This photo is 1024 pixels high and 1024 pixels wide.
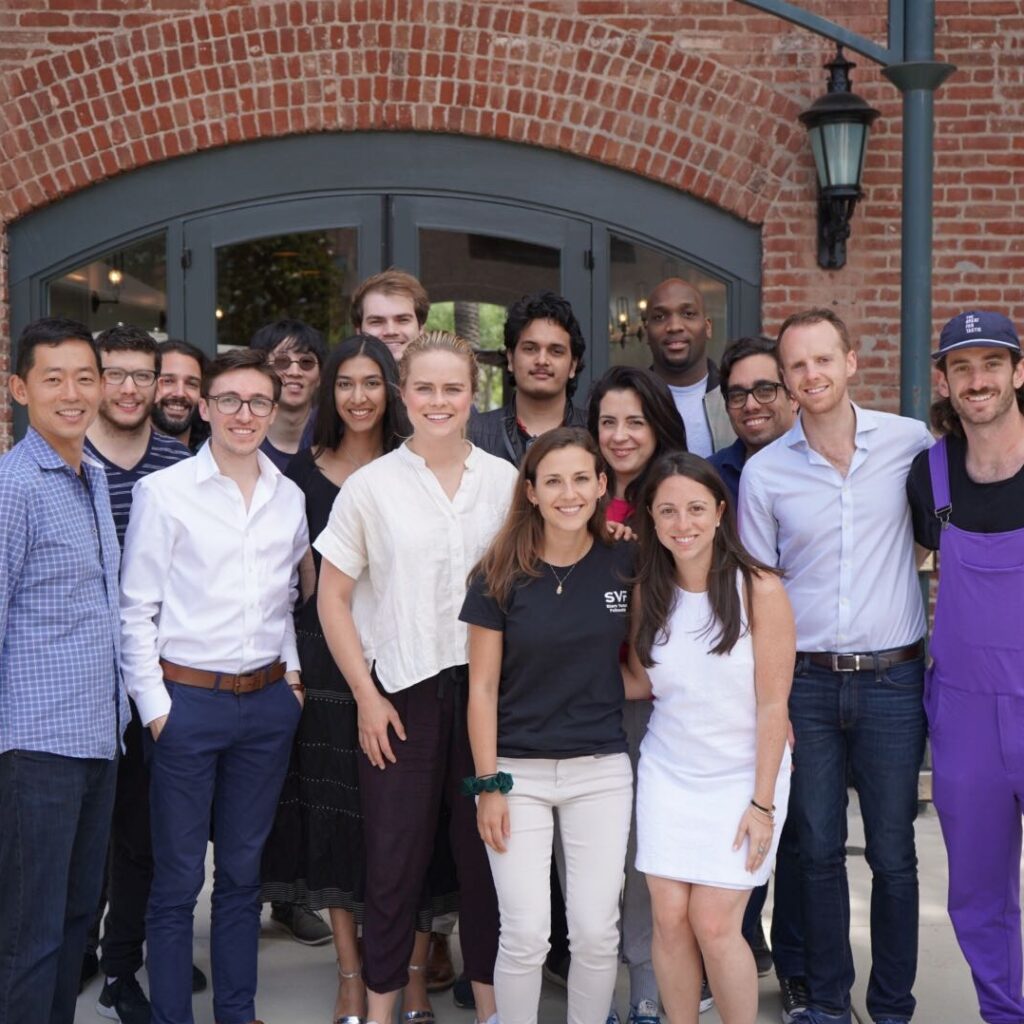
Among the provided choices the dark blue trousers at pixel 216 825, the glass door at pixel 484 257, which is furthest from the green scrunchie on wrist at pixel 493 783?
the glass door at pixel 484 257

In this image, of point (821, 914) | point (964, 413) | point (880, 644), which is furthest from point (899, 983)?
point (964, 413)

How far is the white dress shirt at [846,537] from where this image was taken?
12.7 feet

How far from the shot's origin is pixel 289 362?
16.4 feet

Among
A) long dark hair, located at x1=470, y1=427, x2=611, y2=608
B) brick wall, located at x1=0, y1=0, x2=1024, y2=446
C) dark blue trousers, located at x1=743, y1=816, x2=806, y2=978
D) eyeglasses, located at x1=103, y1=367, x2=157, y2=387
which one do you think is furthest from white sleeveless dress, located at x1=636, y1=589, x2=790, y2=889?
brick wall, located at x1=0, y1=0, x2=1024, y2=446

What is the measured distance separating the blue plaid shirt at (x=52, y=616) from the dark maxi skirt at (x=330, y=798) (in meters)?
0.80

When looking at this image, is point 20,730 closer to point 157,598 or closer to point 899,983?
point 157,598

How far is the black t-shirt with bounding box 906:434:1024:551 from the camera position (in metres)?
3.65

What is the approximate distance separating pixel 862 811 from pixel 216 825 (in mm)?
1867

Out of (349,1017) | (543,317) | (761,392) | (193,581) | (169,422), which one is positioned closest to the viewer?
(193,581)

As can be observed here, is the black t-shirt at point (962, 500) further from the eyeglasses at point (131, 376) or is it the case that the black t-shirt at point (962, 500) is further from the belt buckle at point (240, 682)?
the eyeglasses at point (131, 376)

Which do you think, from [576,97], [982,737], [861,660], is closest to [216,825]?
[861,660]

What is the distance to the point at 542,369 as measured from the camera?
4.58m

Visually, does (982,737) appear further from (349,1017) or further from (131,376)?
(131,376)

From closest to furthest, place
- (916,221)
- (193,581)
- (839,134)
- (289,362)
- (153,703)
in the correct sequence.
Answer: (153,703) < (193,581) < (289,362) < (916,221) < (839,134)
